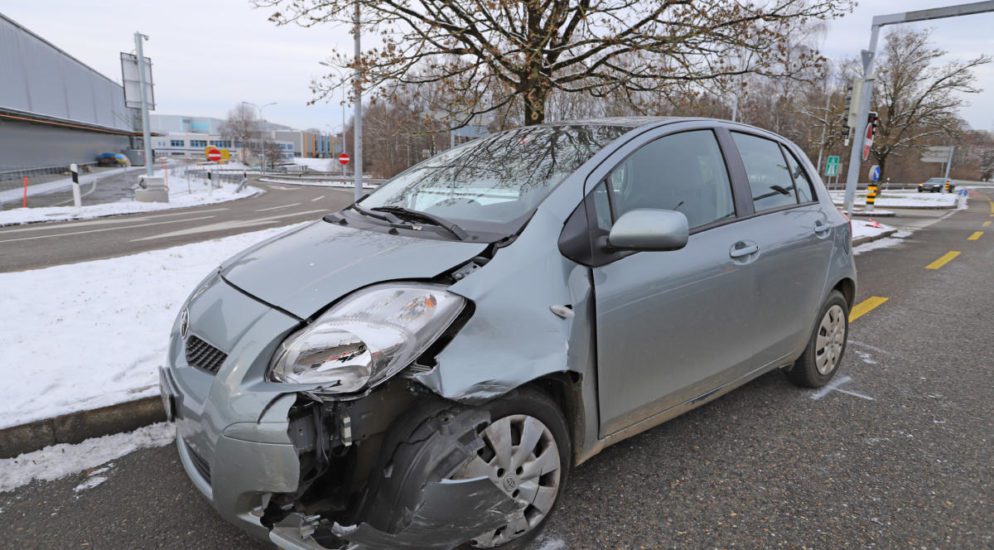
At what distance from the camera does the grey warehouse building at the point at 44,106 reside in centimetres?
2977

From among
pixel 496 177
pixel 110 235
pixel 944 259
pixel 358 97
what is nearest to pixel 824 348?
pixel 496 177

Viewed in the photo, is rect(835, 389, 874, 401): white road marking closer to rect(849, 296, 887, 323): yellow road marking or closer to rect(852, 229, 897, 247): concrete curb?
rect(849, 296, 887, 323): yellow road marking

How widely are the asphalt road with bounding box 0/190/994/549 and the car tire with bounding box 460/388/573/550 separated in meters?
0.20

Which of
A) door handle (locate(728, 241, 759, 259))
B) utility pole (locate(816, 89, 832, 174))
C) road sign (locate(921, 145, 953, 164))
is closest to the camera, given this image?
door handle (locate(728, 241, 759, 259))

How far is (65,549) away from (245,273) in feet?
3.93

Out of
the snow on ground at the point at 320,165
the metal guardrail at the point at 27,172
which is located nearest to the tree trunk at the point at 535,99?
the metal guardrail at the point at 27,172

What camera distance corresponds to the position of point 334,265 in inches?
81.1

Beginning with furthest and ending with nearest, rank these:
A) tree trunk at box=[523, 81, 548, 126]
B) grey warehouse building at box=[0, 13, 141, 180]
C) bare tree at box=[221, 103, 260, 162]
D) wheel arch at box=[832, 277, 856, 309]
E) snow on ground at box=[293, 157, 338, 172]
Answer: bare tree at box=[221, 103, 260, 162] < snow on ground at box=[293, 157, 338, 172] < grey warehouse building at box=[0, 13, 141, 180] < tree trunk at box=[523, 81, 548, 126] < wheel arch at box=[832, 277, 856, 309]

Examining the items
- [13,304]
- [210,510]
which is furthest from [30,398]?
[13,304]

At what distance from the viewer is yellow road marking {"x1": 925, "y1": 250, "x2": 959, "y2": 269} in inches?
357

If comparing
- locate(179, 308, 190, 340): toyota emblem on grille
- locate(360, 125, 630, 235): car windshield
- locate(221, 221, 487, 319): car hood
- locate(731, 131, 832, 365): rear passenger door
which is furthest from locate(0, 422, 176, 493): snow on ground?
locate(731, 131, 832, 365): rear passenger door

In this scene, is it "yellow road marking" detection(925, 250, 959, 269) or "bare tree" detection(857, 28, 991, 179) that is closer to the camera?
"yellow road marking" detection(925, 250, 959, 269)

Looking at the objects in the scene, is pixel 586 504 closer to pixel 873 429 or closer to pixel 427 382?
pixel 427 382

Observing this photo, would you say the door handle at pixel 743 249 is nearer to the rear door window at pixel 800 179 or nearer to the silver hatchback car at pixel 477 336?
the silver hatchback car at pixel 477 336
